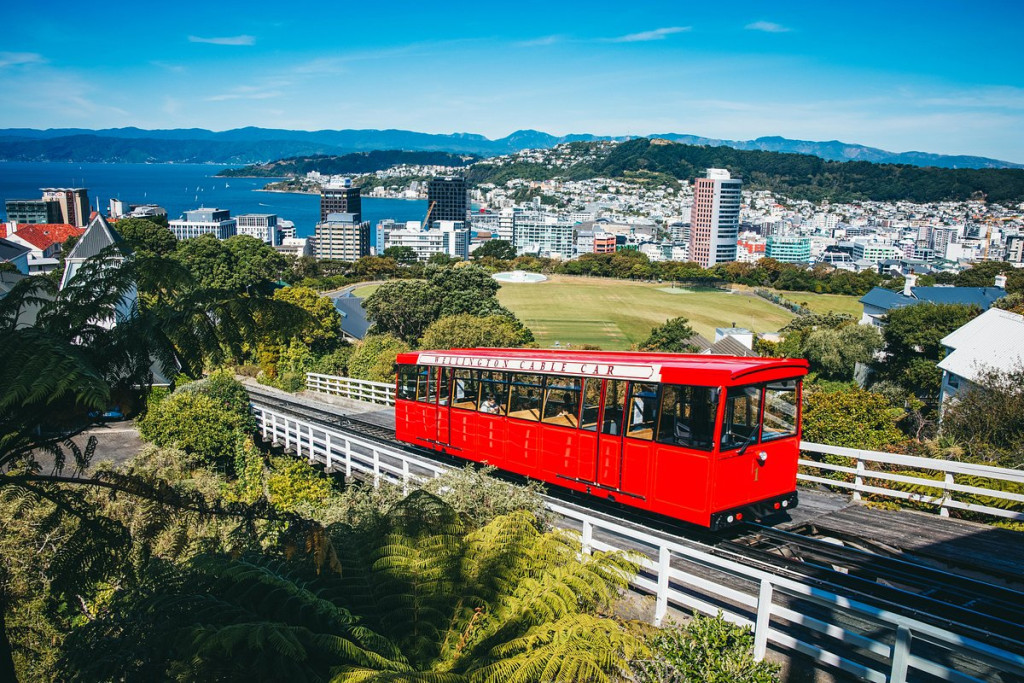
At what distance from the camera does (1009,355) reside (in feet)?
103

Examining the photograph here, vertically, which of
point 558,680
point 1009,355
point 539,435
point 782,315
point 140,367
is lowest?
point 782,315

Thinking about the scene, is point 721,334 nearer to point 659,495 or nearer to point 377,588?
point 659,495

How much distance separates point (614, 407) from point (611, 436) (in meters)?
0.50

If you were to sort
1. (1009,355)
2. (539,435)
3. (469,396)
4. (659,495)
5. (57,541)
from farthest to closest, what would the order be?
(1009,355) < (469,396) < (539,435) < (659,495) < (57,541)

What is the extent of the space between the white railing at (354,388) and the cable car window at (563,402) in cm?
1399

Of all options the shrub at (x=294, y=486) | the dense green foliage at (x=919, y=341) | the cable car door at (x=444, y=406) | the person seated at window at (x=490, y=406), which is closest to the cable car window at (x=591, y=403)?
the person seated at window at (x=490, y=406)

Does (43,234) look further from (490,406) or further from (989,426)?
(989,426)

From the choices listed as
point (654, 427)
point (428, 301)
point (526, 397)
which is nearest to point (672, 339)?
point (428, 301)

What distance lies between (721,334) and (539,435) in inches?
2567

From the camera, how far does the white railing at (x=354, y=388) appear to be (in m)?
27.2

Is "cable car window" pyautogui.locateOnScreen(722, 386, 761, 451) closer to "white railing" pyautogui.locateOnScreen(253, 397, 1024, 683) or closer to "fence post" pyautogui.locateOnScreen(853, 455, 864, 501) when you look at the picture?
"white railing" pyautogui.locateOnScreen(253, 397, 1024, 683)

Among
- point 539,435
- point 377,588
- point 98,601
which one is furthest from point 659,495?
point 98,601

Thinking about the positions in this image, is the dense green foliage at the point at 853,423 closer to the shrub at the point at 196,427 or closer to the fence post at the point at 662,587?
the fence post at the point at 662,587

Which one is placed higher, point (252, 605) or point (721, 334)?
point (252, 605)
